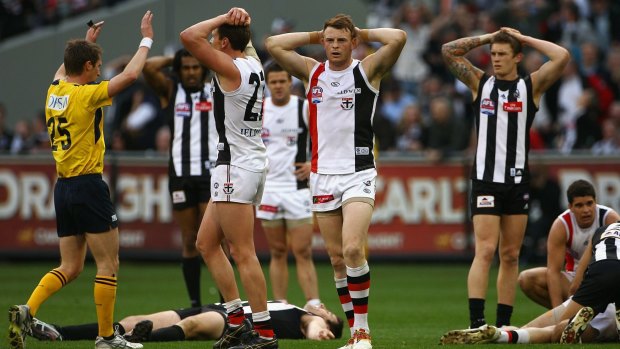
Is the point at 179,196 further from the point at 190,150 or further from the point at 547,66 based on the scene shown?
Answer: the point at 547,66

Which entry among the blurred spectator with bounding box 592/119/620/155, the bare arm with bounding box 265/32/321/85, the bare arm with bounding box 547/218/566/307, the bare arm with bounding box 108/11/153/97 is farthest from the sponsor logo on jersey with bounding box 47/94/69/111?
the blurred spectator with bounding box 592/119/620/155

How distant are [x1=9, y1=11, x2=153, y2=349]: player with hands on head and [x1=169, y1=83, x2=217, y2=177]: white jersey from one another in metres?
2.94

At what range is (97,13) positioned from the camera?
24.2m

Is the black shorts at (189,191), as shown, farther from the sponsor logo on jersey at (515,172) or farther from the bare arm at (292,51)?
the sponsor logo on jersey at (515,172)

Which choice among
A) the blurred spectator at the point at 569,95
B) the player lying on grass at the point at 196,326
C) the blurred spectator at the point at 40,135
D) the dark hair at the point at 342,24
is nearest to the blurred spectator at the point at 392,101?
the blurred spectator at the point at 569,95

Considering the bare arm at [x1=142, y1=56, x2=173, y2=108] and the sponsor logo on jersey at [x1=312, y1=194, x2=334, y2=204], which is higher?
the bare arm at [x1=142, y1=56, x2=173, y2=108]

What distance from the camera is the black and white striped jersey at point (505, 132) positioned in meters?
10.9

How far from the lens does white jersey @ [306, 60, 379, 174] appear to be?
9.52m

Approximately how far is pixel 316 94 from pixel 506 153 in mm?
2288

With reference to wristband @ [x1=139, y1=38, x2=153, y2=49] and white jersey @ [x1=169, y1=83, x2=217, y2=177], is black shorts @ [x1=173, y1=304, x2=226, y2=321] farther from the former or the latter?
wristband @ [x1=139, y1=38, x2=153, y2=49]

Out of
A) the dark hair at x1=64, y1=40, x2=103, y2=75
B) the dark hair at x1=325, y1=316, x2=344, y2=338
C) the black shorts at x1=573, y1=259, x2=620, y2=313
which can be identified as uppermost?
the dark hair at x1=64, y1=40, x2=103, y2=75

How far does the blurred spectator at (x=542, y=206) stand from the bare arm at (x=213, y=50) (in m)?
10.6

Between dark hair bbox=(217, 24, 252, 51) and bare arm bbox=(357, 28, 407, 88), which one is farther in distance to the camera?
bare arm bbox=(357, 28, 407, 88)

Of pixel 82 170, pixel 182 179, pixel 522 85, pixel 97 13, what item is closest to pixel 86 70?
pixel 82 170
